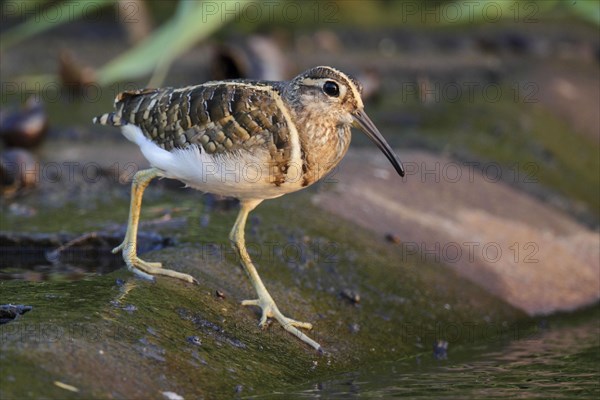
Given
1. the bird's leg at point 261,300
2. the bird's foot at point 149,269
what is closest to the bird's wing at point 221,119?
the bird's leg at point 261,300

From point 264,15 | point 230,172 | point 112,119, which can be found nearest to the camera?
point 230,172

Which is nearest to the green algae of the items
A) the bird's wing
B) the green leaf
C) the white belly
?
the white belly

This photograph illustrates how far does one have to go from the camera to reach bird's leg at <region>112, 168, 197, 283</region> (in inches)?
238

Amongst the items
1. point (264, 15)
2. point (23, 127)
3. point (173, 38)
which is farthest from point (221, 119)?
point (264, 15)

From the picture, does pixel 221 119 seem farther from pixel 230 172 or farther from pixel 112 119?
pixel 112 119

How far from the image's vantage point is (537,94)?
1116 centimetres

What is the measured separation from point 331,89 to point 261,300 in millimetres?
1185

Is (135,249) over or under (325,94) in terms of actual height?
under

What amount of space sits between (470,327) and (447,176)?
81.8 inches

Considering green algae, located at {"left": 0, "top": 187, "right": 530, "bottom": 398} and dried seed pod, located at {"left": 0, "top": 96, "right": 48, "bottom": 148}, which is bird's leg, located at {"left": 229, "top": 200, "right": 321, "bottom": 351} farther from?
dried seed pod, located at {"left": 0, "top": 96, "right": 48, "bottom": 148}

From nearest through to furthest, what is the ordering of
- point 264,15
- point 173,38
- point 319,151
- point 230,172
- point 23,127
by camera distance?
point 230,172 < point 319,151 < point 23,127 < point 173,38 < point 264,15

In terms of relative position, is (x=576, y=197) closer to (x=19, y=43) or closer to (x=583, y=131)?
(x=583, y=131)

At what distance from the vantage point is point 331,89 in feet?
19.3

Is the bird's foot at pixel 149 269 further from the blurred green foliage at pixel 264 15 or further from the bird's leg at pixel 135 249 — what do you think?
the blurred green foliage at pixel 264 15
